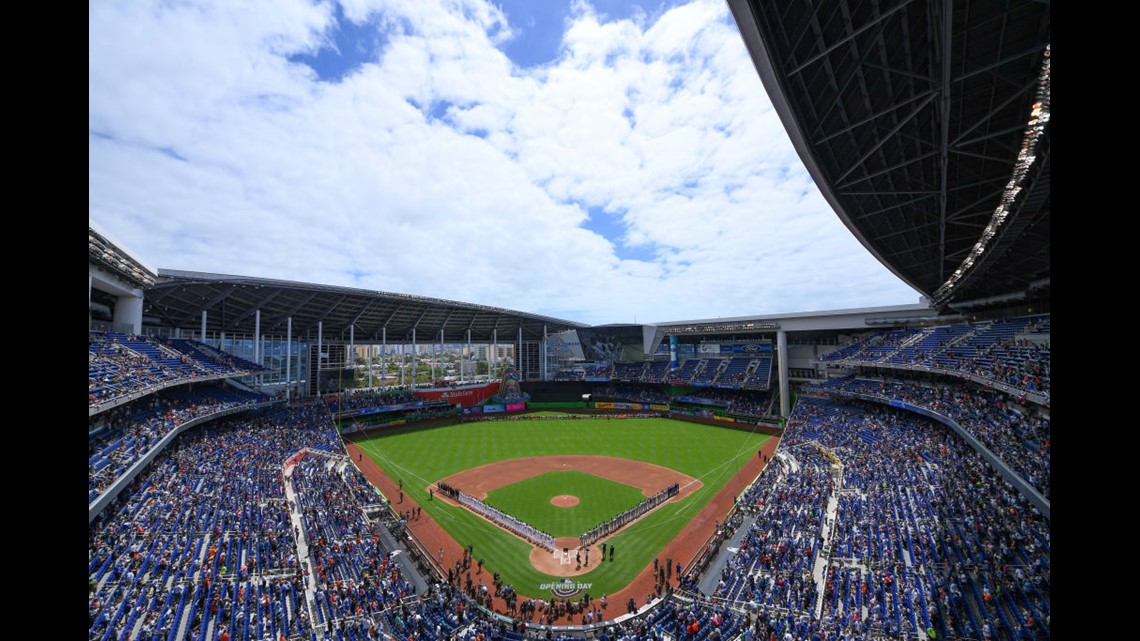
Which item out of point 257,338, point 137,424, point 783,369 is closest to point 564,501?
point 137,424

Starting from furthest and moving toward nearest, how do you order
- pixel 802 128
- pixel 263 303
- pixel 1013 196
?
pixel 263 303 → pixel 1013 196 → pixel 802 128

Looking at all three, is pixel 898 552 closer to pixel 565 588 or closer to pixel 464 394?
pixel 565 588

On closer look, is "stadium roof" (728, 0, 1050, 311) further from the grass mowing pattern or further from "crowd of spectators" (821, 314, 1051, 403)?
the grass mowing pattern

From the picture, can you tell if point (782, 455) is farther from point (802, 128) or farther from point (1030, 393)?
point (802, 128)

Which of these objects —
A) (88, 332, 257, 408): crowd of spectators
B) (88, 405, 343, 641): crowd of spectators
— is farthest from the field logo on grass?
(88, 332, 257, 408): crowd of spectators

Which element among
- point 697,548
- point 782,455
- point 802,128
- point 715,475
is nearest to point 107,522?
point 697,548
